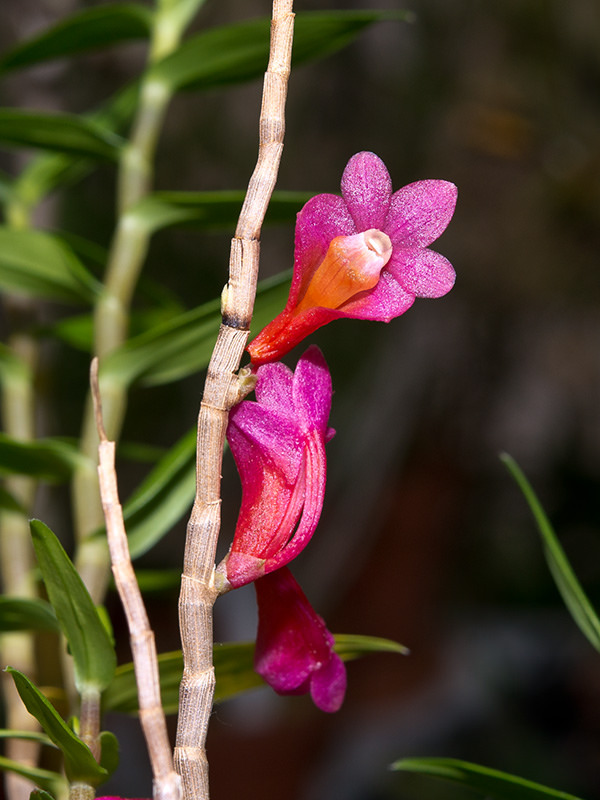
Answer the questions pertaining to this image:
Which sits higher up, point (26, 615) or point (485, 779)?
point (26, 615)

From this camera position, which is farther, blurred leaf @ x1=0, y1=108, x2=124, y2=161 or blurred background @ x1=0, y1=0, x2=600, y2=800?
blurred background @ x1=0, y1=0, x2=600, y2=800

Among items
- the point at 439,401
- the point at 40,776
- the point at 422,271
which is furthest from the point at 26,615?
the point at 439,401

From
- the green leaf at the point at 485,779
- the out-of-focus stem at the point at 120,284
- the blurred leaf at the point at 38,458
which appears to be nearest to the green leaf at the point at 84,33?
the out-of-focus stem at the point at 120,284

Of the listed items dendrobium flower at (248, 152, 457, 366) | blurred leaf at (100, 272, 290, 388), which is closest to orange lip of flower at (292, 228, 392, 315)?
dendrobium flower at (248, 152, 457, 366)

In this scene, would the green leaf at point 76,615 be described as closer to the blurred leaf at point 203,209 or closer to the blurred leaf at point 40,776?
the blurred leaf at point 40,776

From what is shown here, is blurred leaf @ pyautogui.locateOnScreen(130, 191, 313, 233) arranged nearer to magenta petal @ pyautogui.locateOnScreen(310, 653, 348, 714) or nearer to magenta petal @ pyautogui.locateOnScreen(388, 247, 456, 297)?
magenta petal @ pyautogui.locateOnScreen(388, 247, 456, 297)

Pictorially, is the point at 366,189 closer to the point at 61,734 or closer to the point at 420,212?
the point at 420,212
